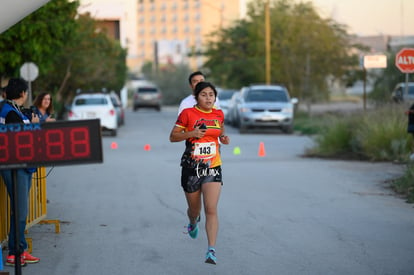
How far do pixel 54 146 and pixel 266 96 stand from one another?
90.0ft

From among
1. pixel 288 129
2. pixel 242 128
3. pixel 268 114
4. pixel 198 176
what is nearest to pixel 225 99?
pixel 242 128

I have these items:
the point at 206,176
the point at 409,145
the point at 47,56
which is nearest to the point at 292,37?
the point at 47,56

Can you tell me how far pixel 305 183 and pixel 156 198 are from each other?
3294mm

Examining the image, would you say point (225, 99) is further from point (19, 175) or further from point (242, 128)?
point (19, 175)

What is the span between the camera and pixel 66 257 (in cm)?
837

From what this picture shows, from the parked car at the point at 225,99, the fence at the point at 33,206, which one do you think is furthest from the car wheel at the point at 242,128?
the fence at the point at 33,206

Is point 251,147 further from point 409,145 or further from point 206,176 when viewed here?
point 206,176

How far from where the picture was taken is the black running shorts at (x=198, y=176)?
8.02m

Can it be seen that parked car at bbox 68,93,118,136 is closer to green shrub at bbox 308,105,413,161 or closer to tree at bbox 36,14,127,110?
tree at bbox 36,14,127,110

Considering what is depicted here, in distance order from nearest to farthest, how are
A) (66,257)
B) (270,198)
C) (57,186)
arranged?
(66,257) → (270,198) → (57,186)

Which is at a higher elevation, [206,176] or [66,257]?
[206,176]

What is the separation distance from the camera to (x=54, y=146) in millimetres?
6160

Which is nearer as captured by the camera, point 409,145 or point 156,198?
point 156,198

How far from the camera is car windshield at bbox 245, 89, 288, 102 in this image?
1303 inches
